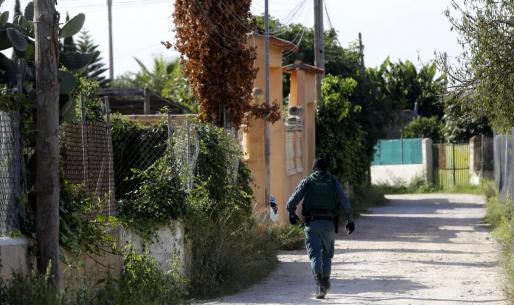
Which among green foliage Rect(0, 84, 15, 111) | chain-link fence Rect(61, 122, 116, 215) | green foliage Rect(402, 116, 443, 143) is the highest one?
green foliage Rect(402, 116, 443, 143)

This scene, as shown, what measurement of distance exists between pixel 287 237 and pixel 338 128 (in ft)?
31.9

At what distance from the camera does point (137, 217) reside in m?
13.2

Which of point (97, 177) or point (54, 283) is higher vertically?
point (97, 177)

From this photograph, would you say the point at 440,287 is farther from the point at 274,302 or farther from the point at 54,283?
the point at 54,283

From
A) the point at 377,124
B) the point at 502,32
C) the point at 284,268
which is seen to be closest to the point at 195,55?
the point at 284,268

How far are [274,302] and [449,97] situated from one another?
5307mm

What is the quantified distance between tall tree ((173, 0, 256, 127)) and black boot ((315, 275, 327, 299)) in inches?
213

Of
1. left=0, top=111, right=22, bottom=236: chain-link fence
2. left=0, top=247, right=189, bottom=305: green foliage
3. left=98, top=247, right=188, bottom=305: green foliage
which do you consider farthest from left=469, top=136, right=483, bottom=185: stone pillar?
left=0, top=111, right=22, bottom=236: chain-link fence

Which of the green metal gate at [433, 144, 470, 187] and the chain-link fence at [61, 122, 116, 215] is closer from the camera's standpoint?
the chain-link fence at [61, 122, 116, 215]

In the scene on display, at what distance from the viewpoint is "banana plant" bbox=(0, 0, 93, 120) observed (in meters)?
9.28

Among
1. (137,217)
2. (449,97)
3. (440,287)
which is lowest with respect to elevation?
(440,287)

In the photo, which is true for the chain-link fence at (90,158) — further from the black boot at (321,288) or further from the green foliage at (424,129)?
the green foliage at (424,129)

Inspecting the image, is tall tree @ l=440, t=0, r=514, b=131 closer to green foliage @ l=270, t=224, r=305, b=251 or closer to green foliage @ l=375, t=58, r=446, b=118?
green foliage @ l=270, t=224, r=305, b=251

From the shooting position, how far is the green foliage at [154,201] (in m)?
13.1
